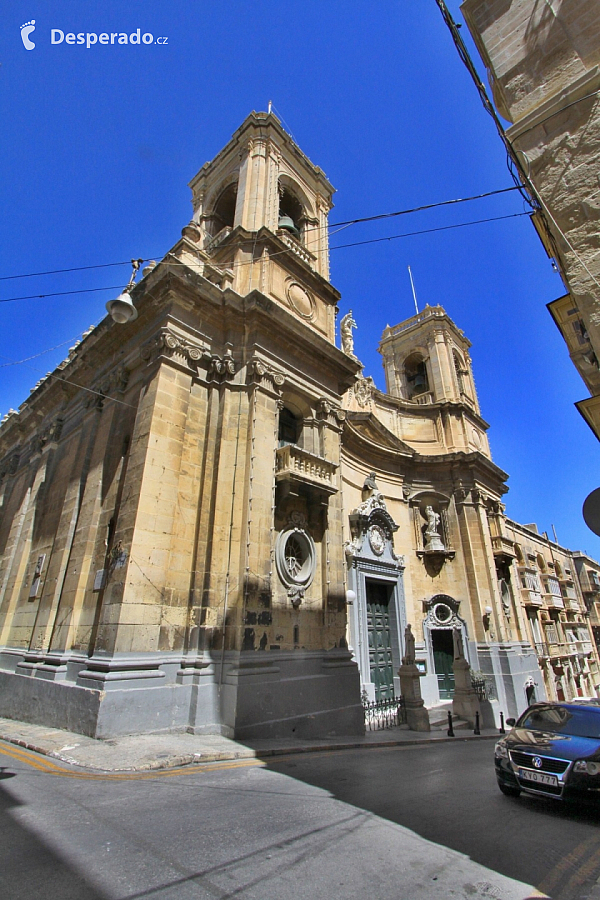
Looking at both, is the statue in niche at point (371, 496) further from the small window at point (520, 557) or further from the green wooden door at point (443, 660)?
the small window at point (520, 557)

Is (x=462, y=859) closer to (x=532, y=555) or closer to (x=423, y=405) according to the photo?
(x=423, y=405)

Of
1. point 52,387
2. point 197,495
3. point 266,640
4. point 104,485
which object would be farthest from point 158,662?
point 52,387

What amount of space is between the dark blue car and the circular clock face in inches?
488

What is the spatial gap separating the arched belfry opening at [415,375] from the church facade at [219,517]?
10451mm

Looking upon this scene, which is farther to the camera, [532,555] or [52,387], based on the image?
[532,555]

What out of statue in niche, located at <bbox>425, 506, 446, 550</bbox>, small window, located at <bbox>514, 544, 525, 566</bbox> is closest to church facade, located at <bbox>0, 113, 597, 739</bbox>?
statue in niche, located at <bbox>425, 506, 446, 550</bbox>

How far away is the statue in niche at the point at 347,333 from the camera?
21125 mm

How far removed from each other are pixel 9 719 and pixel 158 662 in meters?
4.98

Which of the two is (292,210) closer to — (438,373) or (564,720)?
(438,373)

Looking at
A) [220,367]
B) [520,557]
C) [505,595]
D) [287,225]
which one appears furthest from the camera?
[520,557]

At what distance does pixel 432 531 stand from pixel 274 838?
65.4 ft

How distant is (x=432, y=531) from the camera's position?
22.7 meters

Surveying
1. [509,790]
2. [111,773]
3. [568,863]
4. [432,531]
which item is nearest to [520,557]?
[432,531]

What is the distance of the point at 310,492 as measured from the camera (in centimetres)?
1244
